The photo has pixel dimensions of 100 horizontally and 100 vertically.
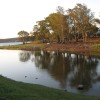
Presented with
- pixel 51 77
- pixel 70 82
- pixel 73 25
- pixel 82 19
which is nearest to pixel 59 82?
pixel 70 82

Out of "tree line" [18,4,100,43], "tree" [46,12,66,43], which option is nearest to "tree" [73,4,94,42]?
"tree line" [18,4,100,43]

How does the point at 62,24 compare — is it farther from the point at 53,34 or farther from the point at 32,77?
the point at 32,77

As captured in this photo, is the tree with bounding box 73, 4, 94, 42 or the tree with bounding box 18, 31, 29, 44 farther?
the tree with bounding box 18, 31, 29, 44

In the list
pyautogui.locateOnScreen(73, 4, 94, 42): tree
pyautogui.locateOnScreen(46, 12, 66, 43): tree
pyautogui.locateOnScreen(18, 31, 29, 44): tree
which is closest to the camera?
pyautogui.locateOnScreen(73, 4, 94, 42): tree

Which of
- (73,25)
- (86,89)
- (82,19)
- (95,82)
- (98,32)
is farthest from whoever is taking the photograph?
(98,32)

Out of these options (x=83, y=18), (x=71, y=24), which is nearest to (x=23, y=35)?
(x=71, y=24)

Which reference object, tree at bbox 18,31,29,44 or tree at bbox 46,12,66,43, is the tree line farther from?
tree at bbox 18,31,29,44

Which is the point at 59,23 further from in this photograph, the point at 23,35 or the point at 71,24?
the point at 23,35

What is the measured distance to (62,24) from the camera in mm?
104250

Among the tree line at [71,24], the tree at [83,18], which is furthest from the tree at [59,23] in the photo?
the tree at [83,18]

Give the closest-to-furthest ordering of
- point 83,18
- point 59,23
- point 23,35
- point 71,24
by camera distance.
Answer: point 83,18
point 59,23
point 71,24
point 23,35

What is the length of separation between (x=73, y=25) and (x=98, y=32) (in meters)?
19.0

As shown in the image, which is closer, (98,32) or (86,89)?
(86,89)

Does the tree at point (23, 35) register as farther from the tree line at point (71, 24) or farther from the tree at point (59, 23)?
the tree at point (59, 23)
